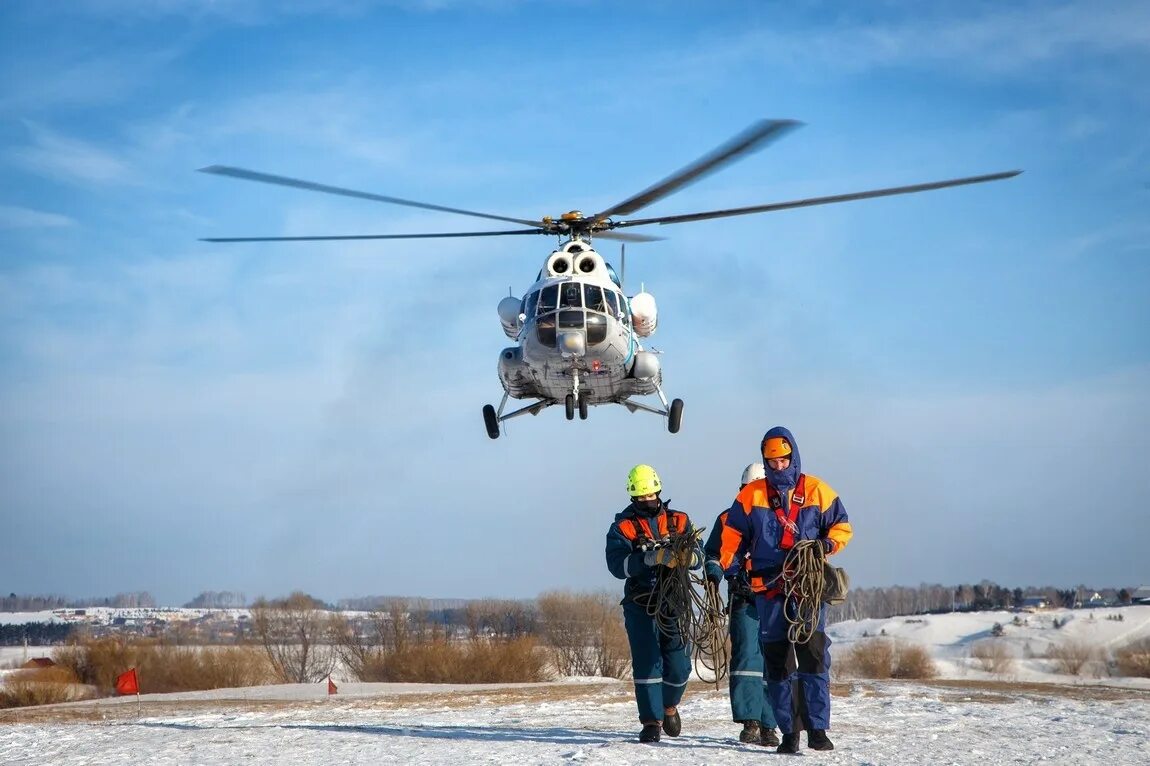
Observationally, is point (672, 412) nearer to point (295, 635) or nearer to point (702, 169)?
point (702, 169)

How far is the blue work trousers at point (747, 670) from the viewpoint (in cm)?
848

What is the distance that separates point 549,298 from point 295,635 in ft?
138

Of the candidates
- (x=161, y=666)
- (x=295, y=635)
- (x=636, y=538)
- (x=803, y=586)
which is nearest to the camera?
(x=803, y=586)

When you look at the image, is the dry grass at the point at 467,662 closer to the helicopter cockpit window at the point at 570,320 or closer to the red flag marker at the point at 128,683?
the helicopter cockpit window at the point at 570,320

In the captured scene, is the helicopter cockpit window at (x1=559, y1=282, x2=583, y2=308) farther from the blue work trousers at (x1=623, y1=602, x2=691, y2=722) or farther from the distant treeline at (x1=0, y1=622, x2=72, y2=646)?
the distant treeline at (x1=0, y1=622, x2=72, y2=646)

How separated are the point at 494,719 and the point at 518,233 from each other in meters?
10.6

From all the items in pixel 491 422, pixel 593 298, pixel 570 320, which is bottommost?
pixel 491 422

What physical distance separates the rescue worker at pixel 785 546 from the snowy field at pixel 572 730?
0.32 meters

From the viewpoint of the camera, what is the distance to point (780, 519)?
25.5 ft

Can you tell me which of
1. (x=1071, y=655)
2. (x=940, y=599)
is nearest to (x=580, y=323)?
(x=1071, y=655)

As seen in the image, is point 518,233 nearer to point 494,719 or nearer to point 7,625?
point 494,719

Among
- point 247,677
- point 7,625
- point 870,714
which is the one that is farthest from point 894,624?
point 870,714

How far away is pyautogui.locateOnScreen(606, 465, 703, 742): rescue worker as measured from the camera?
8.60m

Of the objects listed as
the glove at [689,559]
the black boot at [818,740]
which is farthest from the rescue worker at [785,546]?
the glove at [689,559]
